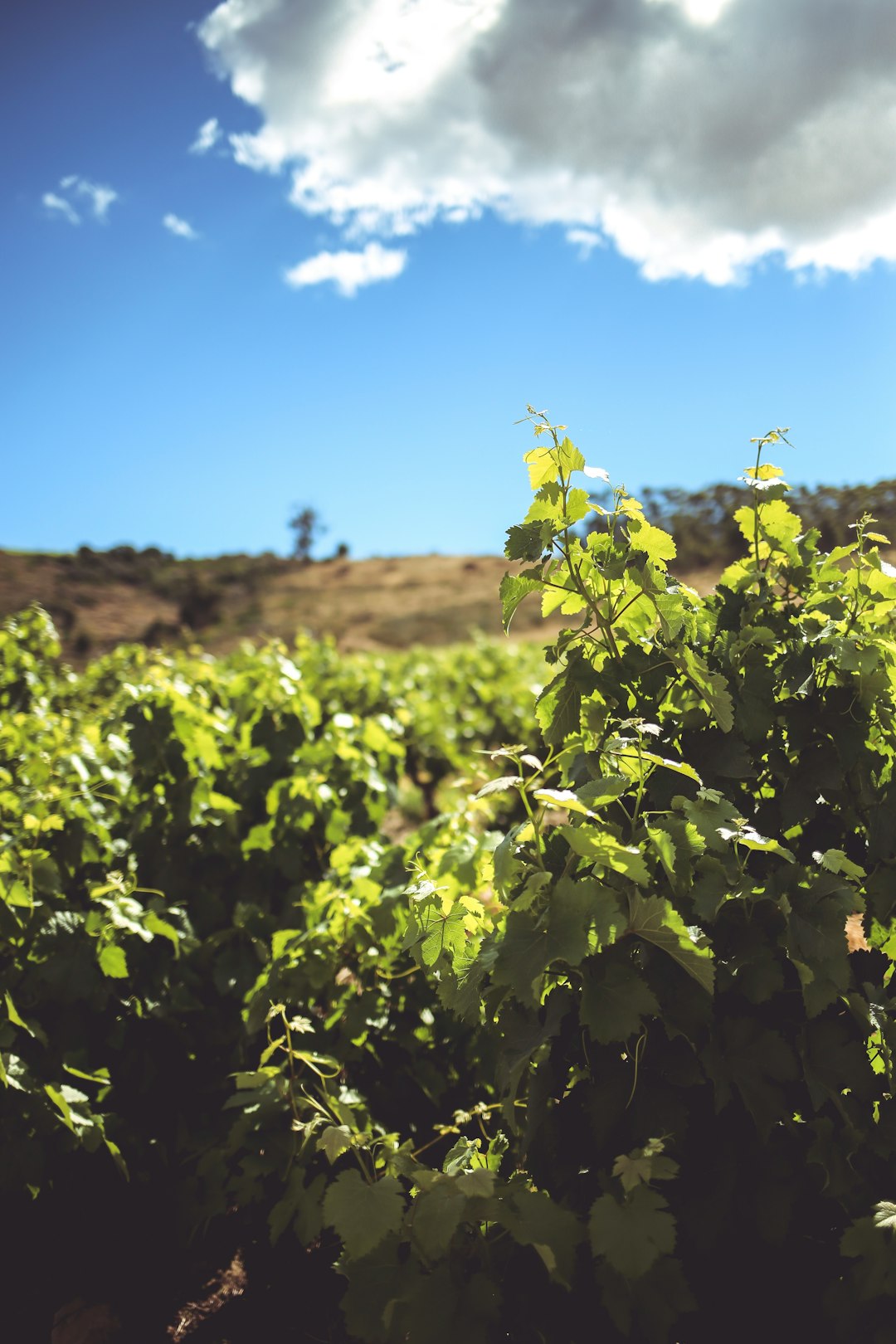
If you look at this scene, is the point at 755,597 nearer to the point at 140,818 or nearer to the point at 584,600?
the point at 584,600

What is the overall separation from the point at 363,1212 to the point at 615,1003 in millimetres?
553

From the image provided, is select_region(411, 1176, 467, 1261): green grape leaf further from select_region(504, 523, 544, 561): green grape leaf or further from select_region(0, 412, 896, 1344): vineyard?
select_region(504, 523, 544, 561): green grape leaf

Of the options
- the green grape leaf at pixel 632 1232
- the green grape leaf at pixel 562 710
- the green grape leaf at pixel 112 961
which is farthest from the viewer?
the green grape leaf at pixel 112 961

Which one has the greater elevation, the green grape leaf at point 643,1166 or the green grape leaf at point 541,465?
the green grape leaf at point 541,465

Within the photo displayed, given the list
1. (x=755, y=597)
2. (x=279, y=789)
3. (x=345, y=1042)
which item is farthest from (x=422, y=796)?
(x=755, y=597)

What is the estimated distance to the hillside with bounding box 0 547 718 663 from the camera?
115 ft

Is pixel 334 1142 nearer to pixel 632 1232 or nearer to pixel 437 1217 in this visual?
pixel 437 1217

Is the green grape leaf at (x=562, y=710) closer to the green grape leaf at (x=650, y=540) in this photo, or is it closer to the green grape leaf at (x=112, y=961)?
the green grape leaf at (x=650, y=540)

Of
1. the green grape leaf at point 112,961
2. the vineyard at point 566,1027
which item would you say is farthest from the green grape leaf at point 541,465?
the green grape leaf at point 112,961

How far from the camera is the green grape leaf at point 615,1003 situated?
4.62 feet

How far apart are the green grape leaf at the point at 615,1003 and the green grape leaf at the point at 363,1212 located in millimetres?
460

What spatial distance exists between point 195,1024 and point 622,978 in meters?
2.20

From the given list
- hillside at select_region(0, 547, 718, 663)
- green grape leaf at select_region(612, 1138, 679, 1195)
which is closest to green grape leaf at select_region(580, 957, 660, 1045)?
green grape leaf at select_region(612, 1138, 679, 1195)

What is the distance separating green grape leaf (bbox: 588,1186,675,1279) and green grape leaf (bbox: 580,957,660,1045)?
22 cm
